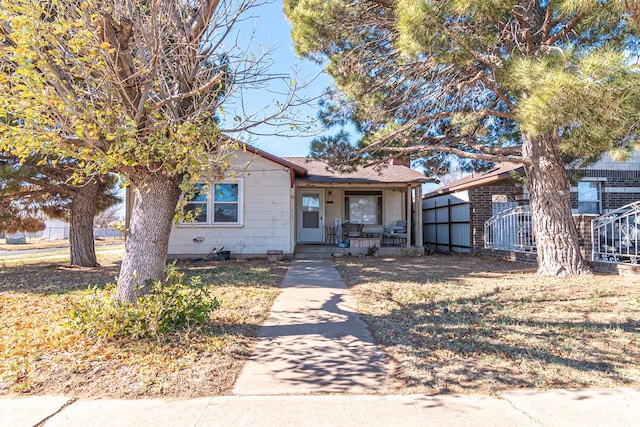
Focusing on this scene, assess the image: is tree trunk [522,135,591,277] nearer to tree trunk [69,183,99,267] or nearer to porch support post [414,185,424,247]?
porch support post [414,185,424,247]

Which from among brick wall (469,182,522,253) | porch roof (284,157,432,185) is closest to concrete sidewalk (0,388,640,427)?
porch roof (284,157,432,185)

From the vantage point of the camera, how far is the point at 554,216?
755 cm

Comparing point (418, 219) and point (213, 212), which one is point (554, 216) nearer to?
point (418, 219)

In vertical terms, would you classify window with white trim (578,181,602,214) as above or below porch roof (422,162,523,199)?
below

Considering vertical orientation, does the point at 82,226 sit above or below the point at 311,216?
below

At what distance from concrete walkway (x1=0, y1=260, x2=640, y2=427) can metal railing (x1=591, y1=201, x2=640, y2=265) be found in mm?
6291

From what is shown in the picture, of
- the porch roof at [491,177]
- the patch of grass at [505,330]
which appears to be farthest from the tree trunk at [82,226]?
the porch roof at [491,177]

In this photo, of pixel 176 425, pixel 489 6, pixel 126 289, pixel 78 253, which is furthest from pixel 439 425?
pixel 78 253

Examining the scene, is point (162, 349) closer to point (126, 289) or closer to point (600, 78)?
point (126, 289)

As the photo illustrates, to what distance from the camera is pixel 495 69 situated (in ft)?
21.1

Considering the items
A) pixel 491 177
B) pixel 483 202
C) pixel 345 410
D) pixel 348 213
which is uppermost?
pixel 491 177

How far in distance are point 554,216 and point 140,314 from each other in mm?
7937

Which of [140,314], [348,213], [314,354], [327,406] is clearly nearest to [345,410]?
[327,406]

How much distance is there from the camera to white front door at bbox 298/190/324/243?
575 inches
